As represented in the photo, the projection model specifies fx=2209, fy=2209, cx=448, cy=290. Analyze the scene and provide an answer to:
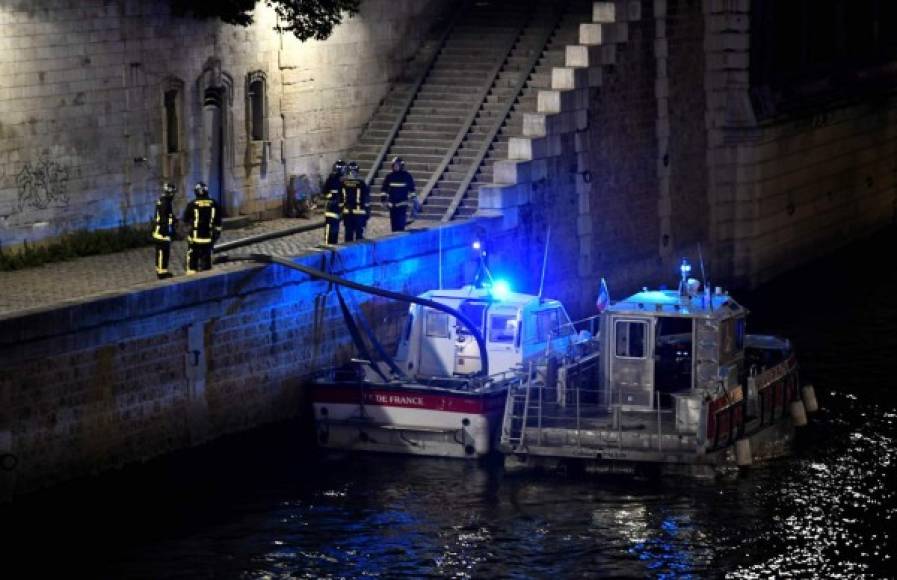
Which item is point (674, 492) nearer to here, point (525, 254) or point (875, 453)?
point (875, 453)

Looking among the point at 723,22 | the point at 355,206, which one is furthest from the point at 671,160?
the point at 355,206

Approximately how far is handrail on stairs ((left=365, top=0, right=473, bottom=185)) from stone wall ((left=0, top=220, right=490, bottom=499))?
18.8 ft

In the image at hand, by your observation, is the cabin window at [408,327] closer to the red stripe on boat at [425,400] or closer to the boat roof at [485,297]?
the boat roof at [485,297]

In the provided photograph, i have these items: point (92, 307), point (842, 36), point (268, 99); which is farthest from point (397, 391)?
point (842, 36)

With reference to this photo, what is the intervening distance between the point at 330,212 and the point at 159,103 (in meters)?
4.58

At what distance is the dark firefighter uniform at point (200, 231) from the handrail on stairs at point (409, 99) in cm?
969

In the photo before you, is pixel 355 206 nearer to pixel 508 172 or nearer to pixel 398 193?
pixel 398 193

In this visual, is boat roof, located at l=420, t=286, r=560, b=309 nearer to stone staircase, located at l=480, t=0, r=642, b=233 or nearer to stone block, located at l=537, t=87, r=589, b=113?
stone staircase, located at l=480, t=0, r=642, b=233

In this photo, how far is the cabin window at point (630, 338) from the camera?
115 feet

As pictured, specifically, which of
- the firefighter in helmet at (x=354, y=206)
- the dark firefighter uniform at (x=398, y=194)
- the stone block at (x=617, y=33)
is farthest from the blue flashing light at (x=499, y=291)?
the stone block at (x=617, y=33)

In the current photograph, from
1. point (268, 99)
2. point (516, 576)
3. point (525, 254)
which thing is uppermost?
point (268, 99)

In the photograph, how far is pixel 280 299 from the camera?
37.6 meters

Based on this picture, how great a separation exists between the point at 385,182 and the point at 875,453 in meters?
10.8

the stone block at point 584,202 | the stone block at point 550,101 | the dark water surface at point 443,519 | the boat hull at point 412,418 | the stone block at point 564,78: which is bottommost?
the dark water surface at point 443,519
